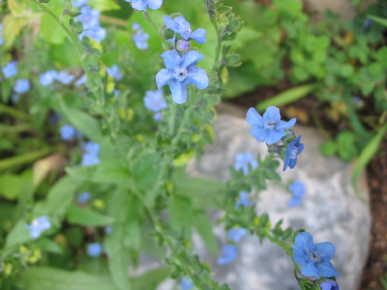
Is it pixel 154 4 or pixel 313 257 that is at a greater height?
pixel 154 4

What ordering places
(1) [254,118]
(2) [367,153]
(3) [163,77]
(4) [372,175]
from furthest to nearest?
(4) [372,175] < (2) [367,153] < (1) [254,118] < (3) [163,77]

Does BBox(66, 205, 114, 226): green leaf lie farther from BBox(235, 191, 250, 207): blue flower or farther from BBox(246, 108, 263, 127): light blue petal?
BBox(246, 108, 263, 127): light blue petal

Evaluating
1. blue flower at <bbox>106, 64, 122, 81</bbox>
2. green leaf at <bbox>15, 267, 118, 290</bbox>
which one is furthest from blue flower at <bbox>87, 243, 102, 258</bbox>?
blue flower at <bbox>106, 64, 122, 81</bbox>

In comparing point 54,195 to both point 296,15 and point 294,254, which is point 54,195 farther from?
point 296,15

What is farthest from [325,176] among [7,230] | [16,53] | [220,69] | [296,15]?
[16,53]

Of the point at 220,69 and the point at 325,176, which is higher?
the point at 220,69

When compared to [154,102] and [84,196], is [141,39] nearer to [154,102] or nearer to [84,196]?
[154,102]

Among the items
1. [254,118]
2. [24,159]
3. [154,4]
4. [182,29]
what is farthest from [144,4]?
[24,159]
